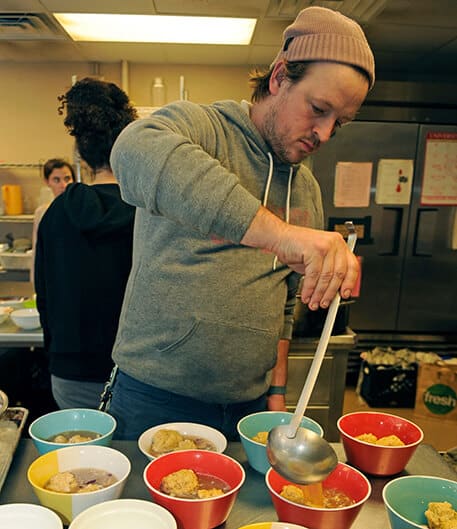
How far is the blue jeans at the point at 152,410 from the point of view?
4.01ft

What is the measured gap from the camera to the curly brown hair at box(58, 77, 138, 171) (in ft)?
5.50

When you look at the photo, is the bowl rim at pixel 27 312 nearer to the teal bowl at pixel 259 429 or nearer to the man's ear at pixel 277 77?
the teal bowl at pixel 259 429

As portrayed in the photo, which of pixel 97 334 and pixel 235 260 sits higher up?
pixel 235 260

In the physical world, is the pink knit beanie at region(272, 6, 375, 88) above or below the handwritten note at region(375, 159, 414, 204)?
above

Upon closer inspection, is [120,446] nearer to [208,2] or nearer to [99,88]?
[99,88]

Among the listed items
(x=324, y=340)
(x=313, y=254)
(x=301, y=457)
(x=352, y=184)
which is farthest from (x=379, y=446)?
(x=352, y=184)

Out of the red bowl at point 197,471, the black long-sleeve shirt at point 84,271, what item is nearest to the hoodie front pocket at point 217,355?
the red bowl at point 197,471

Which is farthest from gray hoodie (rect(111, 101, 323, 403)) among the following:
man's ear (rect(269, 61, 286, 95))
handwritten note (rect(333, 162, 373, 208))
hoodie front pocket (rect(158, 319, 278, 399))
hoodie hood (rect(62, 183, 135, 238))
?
handwritten note (rect(333, 162, 373, 208))

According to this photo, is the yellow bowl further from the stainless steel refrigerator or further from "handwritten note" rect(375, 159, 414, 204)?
"handwritten note" rect(375, 159, 414, 204)

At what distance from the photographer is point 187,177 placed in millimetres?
800

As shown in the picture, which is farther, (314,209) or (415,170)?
(415,170)

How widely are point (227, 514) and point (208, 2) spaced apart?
2.80 m

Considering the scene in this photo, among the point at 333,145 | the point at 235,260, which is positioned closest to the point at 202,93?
the point at 333,145

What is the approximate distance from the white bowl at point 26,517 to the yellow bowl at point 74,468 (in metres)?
0.03
